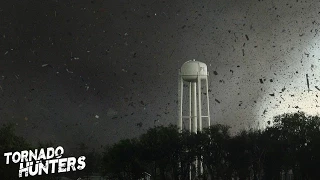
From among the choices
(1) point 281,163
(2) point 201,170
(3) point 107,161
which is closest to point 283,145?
(1) point 281,163

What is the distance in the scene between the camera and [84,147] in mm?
141250

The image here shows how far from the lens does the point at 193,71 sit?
71188 millimetres

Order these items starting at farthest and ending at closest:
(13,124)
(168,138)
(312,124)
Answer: (13,124)
(168,138)
(312,124)

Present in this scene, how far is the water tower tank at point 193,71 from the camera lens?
71.2 metres

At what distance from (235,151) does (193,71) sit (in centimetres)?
1351

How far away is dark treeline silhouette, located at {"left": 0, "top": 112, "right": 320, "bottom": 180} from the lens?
6519cm

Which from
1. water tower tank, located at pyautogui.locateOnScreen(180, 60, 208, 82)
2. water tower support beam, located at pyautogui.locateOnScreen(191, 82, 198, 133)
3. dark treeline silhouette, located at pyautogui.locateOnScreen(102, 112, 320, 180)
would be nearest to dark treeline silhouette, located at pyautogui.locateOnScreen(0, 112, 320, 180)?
dark treeline silhouette, located at pyautogui.locateOnScreen(102, 112, 320, 180)

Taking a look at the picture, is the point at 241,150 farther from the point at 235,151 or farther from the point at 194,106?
the point at 194,106

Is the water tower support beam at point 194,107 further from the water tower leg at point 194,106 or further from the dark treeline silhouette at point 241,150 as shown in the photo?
the dark treeline silhouette at point 241,150

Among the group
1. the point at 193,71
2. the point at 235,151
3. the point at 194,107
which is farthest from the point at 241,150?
the point at 193,71

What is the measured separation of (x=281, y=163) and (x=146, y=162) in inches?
841

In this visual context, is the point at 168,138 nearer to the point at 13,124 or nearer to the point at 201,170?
the point at 201,170

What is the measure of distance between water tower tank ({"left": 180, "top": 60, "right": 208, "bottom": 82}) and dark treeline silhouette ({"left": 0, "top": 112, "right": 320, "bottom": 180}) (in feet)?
26.1

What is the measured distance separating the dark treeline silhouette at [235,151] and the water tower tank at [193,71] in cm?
796
